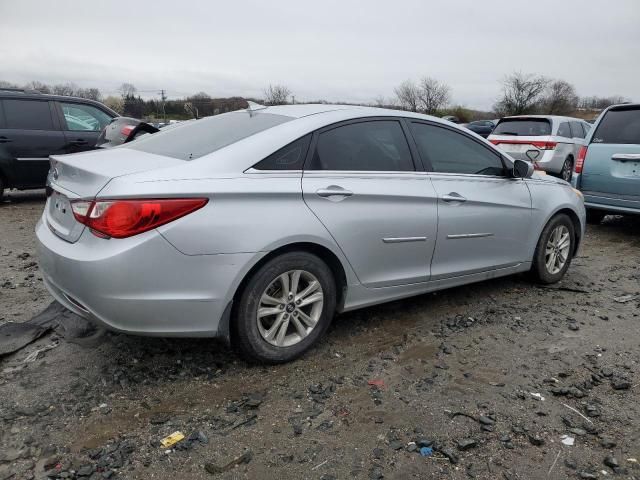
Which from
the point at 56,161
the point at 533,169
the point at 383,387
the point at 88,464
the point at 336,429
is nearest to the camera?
the point at 88,464

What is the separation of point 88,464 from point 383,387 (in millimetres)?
1549

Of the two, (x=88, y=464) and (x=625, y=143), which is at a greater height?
(x=625, y=143)

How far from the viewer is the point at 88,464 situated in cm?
229

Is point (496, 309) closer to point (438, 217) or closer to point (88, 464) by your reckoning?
point (438, 217)

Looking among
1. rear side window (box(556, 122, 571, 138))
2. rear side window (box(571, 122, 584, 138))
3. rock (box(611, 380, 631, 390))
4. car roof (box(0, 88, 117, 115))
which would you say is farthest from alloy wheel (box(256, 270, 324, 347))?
rear side window (box(571, 122, 584, 138))

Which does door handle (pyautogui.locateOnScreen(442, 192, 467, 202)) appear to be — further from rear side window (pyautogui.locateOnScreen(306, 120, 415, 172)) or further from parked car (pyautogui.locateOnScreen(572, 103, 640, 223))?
parked car (pyautogui.locateOnScreen(572, 103, 640, 223))

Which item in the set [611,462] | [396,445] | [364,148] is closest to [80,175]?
[364,148]

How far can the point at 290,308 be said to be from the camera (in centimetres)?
314

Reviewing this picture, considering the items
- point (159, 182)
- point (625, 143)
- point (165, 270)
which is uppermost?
point (625, 143)

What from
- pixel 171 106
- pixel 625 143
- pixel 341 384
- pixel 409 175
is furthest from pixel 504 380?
pixel 171 106

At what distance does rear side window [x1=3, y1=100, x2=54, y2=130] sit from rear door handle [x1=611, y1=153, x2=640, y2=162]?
321 inches

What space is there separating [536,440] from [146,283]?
2061mm

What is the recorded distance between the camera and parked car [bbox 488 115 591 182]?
1116 centimetres

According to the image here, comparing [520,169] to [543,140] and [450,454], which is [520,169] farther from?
[543,140]
